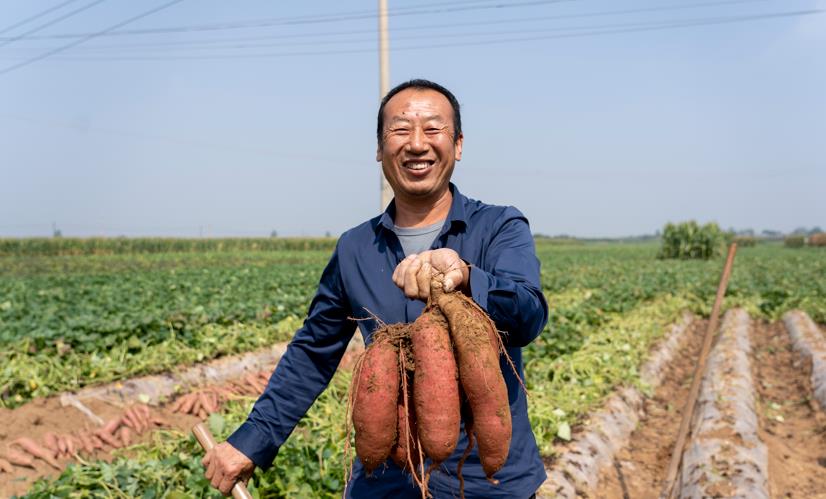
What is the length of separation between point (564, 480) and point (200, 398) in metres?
3.93

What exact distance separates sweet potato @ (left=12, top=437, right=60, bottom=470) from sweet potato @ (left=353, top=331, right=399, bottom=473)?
4463mm

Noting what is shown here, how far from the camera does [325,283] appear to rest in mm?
2564

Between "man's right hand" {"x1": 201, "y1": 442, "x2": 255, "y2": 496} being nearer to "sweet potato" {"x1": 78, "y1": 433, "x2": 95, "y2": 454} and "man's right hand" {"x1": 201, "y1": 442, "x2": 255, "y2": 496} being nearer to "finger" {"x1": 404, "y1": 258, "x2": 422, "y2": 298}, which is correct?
"finger" {"x1": 404, "y1": 258, "x2": 422, "y2": 298}

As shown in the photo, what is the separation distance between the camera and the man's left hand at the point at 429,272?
1753 mm

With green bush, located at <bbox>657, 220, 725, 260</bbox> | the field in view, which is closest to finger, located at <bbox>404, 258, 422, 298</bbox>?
the field

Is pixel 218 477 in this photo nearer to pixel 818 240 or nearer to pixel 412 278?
pixel 412 278

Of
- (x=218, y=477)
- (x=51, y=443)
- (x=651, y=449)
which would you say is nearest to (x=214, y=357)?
(x=51, y=443)

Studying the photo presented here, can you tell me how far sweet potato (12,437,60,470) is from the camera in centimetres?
527

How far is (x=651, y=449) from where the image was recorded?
652cm

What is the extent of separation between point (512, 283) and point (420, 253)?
299 mm

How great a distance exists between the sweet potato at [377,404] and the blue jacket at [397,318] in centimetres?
32

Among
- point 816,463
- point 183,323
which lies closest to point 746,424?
point 816,463

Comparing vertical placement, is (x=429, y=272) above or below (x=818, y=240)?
above

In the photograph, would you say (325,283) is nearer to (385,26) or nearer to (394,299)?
(394,299)
